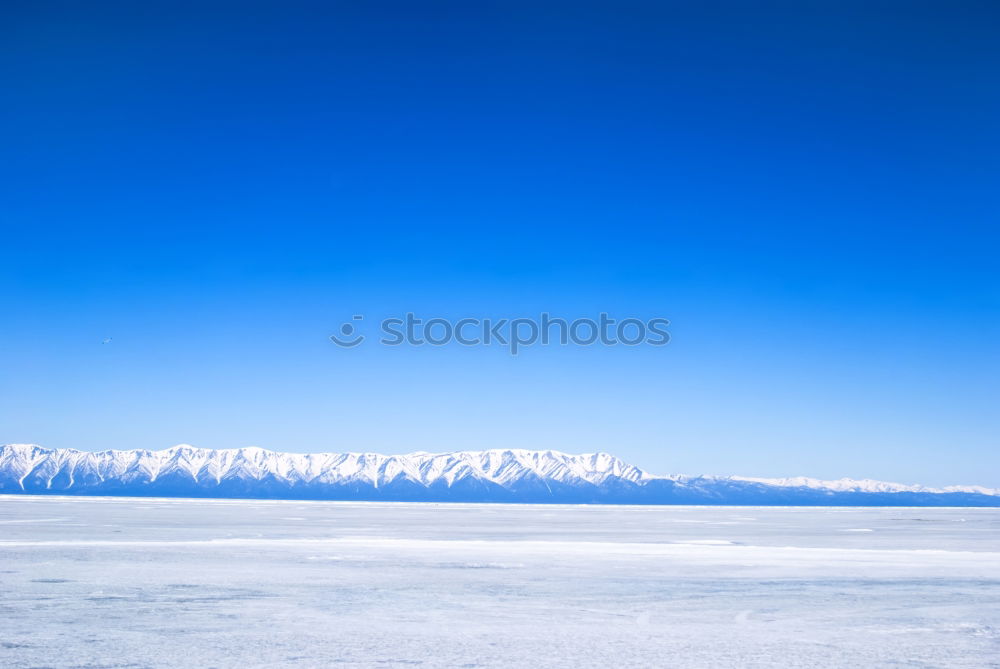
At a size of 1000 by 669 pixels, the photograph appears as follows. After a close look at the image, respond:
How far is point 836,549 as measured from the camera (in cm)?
2553

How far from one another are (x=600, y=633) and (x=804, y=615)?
326 centimetres

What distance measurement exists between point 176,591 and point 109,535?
16.1m

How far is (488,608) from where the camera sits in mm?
12727

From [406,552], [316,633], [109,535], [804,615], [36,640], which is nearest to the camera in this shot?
[36,640]

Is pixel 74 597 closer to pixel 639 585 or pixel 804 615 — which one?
pixel 639 585

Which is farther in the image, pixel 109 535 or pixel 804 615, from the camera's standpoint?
pixel 109 535

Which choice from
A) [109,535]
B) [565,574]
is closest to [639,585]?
[565,574]

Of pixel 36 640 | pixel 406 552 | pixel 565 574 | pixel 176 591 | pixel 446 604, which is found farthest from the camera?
pixel 406 552

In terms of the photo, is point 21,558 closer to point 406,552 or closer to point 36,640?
point 406,552

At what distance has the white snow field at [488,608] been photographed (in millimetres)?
9445

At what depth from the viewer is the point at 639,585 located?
51.3 feet

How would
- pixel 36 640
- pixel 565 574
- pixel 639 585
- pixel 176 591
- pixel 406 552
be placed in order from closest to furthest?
pixel 36 640
pixel 176 591
pixel 639 585
pixel 565 574
pixel 406 552

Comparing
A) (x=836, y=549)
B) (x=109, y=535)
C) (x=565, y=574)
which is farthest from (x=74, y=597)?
(x=836, y=549)

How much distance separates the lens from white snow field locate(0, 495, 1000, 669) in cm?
945
